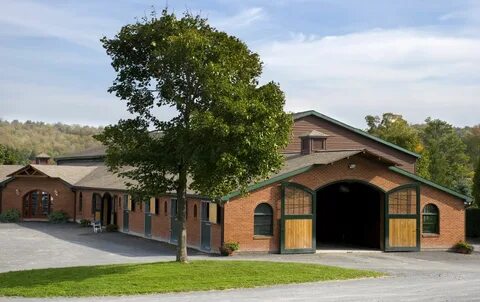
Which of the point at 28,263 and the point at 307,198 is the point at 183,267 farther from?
the point at 307,198

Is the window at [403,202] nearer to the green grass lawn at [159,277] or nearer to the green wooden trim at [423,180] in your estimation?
the green wooden trim at [423,180]

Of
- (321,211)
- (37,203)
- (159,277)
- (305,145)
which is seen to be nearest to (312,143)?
(305,145)

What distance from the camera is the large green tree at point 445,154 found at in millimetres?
63000

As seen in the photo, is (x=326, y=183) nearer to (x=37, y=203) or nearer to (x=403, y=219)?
(x=403, y=219)

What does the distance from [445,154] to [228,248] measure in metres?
46.8

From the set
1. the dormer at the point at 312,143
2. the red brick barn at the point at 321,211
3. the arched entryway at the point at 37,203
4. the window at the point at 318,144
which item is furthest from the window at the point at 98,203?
the window at the point at 318,144

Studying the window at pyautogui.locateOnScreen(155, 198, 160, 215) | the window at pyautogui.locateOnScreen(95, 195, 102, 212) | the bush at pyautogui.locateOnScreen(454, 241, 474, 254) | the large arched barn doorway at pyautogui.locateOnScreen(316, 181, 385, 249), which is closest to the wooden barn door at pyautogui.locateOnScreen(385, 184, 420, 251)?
the large arched barn doorway at pyautogui.locateOnScreen(316, 181, 385, 249)

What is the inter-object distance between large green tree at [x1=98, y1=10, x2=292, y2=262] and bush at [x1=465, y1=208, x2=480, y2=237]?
83.9 feet

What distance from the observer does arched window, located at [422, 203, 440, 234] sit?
31406 millimetres

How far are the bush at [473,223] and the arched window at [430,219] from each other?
1119 cm

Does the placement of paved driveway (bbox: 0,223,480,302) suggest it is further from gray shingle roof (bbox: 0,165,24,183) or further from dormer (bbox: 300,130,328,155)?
gray shingle roof (bbox: 0,165,24,183)

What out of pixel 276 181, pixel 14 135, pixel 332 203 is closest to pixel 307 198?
pixel 276 181

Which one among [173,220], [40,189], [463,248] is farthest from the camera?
[40,189]

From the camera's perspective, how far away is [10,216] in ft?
155
